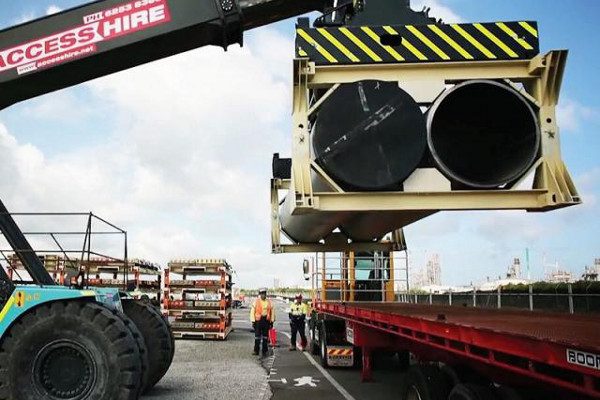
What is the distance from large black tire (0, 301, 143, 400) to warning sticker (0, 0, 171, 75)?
2708mm

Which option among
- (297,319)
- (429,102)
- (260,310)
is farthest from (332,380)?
(429,102)

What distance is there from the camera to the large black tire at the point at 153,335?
804 cm

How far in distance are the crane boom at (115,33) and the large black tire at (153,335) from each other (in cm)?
341

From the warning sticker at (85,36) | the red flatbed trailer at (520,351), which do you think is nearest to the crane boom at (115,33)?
the warning sticker at (85,36)

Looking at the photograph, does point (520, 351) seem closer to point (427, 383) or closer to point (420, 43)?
point (427, 383)

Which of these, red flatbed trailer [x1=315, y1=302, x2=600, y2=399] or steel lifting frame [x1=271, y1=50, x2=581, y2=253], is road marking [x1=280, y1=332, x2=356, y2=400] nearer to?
red flatbed trailer [x1=315, y1=302, x2=600, y2=399]

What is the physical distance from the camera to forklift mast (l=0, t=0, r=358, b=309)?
6.28 meters

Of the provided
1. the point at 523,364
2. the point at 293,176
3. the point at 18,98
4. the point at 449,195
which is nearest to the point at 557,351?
the point at 523,364

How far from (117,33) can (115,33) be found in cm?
2

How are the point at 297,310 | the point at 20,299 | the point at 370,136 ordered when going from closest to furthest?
1. the point at 370,136
2. the point at 20,299
3. the point at 297,310

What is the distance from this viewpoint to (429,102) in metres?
5.24

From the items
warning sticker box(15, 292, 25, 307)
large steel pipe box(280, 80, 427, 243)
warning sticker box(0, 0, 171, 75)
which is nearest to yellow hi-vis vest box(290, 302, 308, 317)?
warning sticker box(15, 292, 25, 307)

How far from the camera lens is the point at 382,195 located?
16.8ft

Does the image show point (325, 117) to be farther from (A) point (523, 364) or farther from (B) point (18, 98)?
(B) point (18, 98)
